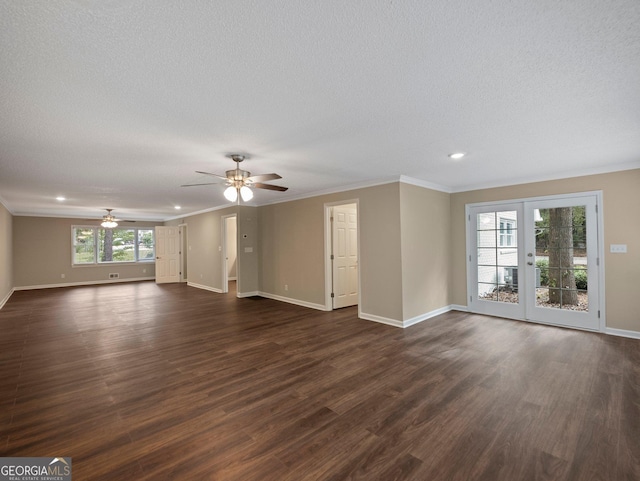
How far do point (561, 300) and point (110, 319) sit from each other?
7.68 meters

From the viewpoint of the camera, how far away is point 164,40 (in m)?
1.48

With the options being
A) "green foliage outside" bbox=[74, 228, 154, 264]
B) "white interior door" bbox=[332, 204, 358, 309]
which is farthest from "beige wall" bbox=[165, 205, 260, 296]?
"white interior door" bbox=[332, 204, 358, 309]

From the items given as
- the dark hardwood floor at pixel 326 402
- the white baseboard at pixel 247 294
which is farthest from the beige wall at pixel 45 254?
the white baseboard at pixel 247 294

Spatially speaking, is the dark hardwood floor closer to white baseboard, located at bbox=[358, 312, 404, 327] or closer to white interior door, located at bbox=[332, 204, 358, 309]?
white baseboard, located at bbox=[358, 312, 404, 327]

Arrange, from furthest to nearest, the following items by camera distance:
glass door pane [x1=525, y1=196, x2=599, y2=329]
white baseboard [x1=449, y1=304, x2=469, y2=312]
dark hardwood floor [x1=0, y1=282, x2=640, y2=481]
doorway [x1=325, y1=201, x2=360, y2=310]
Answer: doorway [x1=325, y1=201, x2=360, y2=310]
white baseboard [x1=449, y1=304, x2=469, y2=312]
glass door pane [x1=525, y1=196, x2=599, y2=329]
dark hardwood floor [x1=0, y1=282, x2=640, y2=481]

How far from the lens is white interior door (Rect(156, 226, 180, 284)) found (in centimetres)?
1016

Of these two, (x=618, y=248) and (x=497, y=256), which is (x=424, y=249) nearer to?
(x=497, y=256)

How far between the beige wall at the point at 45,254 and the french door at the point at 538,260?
11.7 m

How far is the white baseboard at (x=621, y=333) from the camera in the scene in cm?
396

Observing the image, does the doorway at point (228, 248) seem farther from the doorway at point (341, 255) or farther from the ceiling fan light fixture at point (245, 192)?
the ceiling fan light fixture at point (245, 192)

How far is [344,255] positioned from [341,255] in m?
0.10

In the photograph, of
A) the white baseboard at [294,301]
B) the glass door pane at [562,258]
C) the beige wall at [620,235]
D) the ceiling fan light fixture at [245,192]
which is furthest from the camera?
the white baseboard at [294,301]

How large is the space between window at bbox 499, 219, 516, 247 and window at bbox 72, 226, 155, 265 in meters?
11.5

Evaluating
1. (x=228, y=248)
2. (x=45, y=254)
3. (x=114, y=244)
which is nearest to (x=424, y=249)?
(x=228, y=248)
